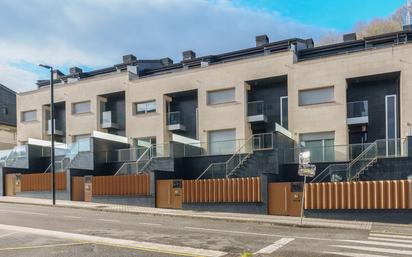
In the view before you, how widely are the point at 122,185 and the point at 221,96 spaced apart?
11141mm

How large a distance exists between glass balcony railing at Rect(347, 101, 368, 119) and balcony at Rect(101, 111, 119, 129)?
2126 centimetres

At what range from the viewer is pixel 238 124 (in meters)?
36.3

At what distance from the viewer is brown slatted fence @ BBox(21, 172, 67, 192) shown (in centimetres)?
3497

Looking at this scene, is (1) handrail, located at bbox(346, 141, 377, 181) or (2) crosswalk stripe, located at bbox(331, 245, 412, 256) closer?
(2) crosswalk stripe, located at bbox(331, 245, 412, 256)

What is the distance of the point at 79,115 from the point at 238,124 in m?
17.0

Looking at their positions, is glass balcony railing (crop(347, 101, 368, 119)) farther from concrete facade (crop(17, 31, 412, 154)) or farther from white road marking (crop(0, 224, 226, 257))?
white road marking (crop(0, 224, 226, 257))

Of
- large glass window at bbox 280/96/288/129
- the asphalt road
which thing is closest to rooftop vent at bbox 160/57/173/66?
large glass window at bbox 280/96/288/129

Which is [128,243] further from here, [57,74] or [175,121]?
[57,74]

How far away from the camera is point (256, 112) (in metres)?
36.3

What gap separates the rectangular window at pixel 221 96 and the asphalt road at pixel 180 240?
18267 mm

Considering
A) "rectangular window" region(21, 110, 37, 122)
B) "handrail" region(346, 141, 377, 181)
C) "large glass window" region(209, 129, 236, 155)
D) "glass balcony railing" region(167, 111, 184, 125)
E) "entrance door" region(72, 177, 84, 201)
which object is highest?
"rectangular window" region(21, 110, 37, 122)

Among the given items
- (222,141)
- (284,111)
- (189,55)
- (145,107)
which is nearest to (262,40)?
(189,55)

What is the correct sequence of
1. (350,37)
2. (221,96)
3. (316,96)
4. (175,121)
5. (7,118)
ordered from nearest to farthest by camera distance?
(316,96), (221,96), (175,121), (350,37), (7,118)

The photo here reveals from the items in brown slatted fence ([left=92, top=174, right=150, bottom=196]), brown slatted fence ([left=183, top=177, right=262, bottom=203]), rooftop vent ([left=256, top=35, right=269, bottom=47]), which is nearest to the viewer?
brown slatted fence ([left=183, top=177, right=262, bottom=203])
